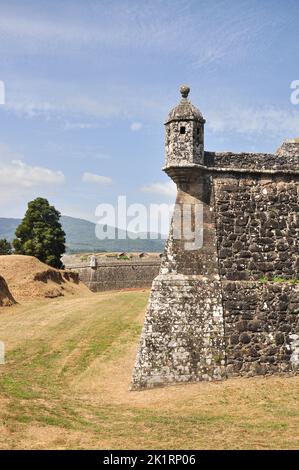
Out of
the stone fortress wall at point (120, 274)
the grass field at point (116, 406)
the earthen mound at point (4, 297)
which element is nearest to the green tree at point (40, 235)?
the stone fortress wall at point (120, 274)

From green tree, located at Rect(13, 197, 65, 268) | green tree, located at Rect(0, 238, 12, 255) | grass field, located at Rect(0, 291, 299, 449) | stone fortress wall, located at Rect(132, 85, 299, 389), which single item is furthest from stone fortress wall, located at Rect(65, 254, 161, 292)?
stone fortress wall, located at Rect(132, 85, 299, 389)

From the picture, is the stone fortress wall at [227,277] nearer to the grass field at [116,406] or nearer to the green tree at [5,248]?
the grass field at [116,406]

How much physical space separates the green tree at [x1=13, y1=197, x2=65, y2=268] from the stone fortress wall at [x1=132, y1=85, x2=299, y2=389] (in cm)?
3739

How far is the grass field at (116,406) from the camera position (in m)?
11.4

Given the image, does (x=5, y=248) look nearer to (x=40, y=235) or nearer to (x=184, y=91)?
(x=40, y=235)

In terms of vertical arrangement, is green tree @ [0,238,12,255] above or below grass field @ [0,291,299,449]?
above

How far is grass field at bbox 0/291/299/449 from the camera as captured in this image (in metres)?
11.4

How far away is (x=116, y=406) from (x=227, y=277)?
221 inches

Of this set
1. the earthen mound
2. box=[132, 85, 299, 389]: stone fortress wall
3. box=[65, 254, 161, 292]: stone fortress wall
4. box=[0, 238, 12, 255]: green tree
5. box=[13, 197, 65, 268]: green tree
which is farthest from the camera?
box=[0, 238, 12, 255]: green tree

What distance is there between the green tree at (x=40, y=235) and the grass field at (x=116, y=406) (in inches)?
1151

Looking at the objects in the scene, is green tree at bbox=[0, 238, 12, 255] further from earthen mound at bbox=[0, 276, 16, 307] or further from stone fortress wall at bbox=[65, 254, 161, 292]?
earthen mound at bbox=[0, 276, 16, 307]

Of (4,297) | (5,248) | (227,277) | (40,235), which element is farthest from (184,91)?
(5,248)

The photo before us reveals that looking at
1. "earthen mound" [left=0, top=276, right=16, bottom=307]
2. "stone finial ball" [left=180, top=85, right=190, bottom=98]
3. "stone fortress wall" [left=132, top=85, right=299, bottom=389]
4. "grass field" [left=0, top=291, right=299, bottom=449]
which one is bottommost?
"grass field" [left=0, top=291, right=299, bottom=449]

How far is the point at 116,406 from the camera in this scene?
14664 millimetres
